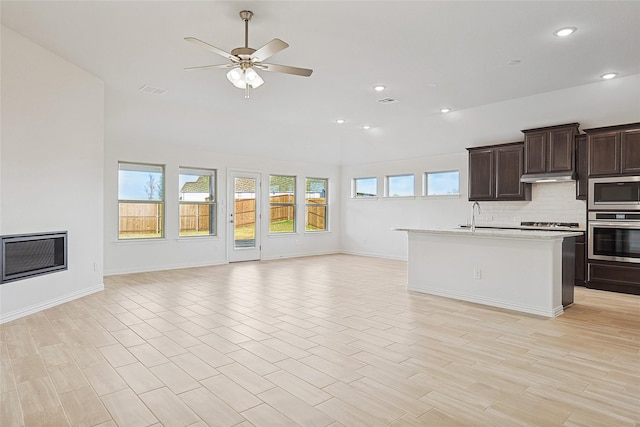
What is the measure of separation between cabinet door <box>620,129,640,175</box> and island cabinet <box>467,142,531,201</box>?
1.43 m

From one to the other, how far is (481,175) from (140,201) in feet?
21.5

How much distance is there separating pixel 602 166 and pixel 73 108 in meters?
7.37

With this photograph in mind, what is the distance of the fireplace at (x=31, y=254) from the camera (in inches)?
156

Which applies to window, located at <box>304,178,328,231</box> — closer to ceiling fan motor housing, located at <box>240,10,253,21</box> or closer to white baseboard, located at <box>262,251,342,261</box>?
white baseboard, located at <box>262,251,342,261</box>

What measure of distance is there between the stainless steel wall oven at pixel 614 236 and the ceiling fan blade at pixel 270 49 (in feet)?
Answer: 17.5

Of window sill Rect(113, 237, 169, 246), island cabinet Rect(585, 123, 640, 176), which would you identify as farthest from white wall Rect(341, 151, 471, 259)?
window sill Rect(113, 237, 169, 246)

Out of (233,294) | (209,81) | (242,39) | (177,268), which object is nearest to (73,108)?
(209,81)

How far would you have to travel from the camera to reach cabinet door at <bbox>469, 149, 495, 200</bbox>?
7.08 metres

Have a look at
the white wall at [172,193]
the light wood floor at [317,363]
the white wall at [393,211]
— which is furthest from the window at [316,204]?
the light wood floor at [317,363]

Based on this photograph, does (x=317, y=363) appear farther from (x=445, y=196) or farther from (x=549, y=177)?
(x=445, y=196)

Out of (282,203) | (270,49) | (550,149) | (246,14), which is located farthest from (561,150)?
(282,203)

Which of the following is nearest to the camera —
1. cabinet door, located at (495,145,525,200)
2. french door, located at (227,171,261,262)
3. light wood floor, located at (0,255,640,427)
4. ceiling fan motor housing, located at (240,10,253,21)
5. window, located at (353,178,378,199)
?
light wood floor, located at (0,255,640,427)

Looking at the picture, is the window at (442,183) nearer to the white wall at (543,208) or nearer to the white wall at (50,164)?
the white wall at (543,208)

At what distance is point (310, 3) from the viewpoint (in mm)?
3350
